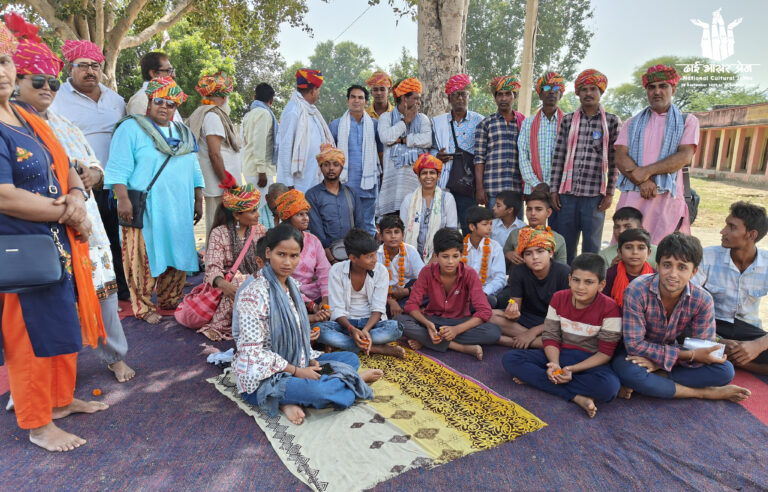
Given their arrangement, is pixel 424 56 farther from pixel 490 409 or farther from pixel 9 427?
pixel 9 427

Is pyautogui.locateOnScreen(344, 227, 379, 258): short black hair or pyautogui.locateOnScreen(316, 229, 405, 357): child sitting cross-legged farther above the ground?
pyautogui.locateOnScreen(344, 227, 379, 258): short black hair

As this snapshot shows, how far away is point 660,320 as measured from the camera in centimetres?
319

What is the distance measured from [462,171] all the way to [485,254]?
50.9 inches

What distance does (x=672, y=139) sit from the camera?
439 centimetres

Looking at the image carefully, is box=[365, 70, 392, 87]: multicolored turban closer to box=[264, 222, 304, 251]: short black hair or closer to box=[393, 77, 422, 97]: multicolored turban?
box=[393, 77, 422, 97]: multicolored turban

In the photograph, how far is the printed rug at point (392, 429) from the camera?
7.98 feet

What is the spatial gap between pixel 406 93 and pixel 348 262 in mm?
→ 2408

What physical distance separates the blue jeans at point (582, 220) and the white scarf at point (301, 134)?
285cm

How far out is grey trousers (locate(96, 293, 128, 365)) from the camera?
3.13m

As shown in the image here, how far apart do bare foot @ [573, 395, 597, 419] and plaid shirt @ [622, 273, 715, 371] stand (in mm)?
464

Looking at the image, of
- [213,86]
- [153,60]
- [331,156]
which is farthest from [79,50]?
[331,156]

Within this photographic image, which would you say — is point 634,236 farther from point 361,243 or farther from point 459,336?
point 361,243

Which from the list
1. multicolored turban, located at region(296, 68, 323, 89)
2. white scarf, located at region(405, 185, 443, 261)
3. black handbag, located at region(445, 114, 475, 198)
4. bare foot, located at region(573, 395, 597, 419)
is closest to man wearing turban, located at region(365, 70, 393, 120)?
multicolored turban, located at region(296, 68, 323, 89)

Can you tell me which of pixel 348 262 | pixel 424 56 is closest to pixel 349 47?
pixel 424 56
